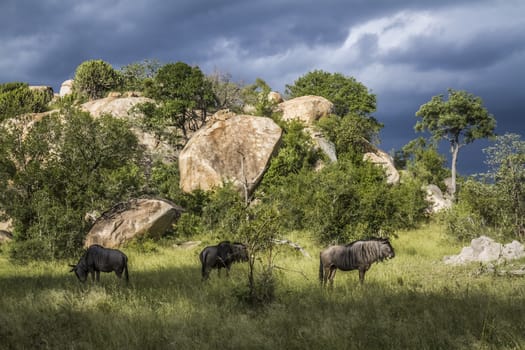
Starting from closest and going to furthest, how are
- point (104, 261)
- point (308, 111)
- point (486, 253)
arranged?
1. point (104, 261)
2. point (486, 253)
3. point (308, 111)

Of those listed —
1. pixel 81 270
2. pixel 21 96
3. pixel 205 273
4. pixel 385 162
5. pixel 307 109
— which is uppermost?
pixel 21 96

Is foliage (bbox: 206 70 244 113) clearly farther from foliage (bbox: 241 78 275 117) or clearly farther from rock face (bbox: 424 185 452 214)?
rock face (bbox: 424 185 452 214)

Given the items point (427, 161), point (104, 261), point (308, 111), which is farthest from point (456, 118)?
point (104, 261)

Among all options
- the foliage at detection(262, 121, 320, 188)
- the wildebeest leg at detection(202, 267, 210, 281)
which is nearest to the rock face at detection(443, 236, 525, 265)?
the wildebeest leg at detection(202, 267, 210, 281)

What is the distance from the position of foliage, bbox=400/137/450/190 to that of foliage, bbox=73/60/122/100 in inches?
1604

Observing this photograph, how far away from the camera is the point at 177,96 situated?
41125 mm

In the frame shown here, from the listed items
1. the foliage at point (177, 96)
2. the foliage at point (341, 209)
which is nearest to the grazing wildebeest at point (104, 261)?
the foliage at point (341, 209)

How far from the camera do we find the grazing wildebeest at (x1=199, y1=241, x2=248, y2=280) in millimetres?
13055

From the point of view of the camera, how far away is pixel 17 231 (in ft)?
65.4

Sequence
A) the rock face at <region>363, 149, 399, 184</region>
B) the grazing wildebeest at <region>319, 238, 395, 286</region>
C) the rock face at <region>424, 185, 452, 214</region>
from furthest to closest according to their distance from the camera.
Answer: the rock face at <region>363, 149, 399, 184</region> → the rock face at <region>424, 185, 452, 214</region> → the grazing wildebeest at <region>319, 238, 395, 286</region>

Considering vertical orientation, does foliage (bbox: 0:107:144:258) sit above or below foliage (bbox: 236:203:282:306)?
above

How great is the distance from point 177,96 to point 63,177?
21.2 meters

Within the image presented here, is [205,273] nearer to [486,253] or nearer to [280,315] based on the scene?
[280,315]

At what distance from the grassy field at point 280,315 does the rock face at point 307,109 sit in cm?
2773
